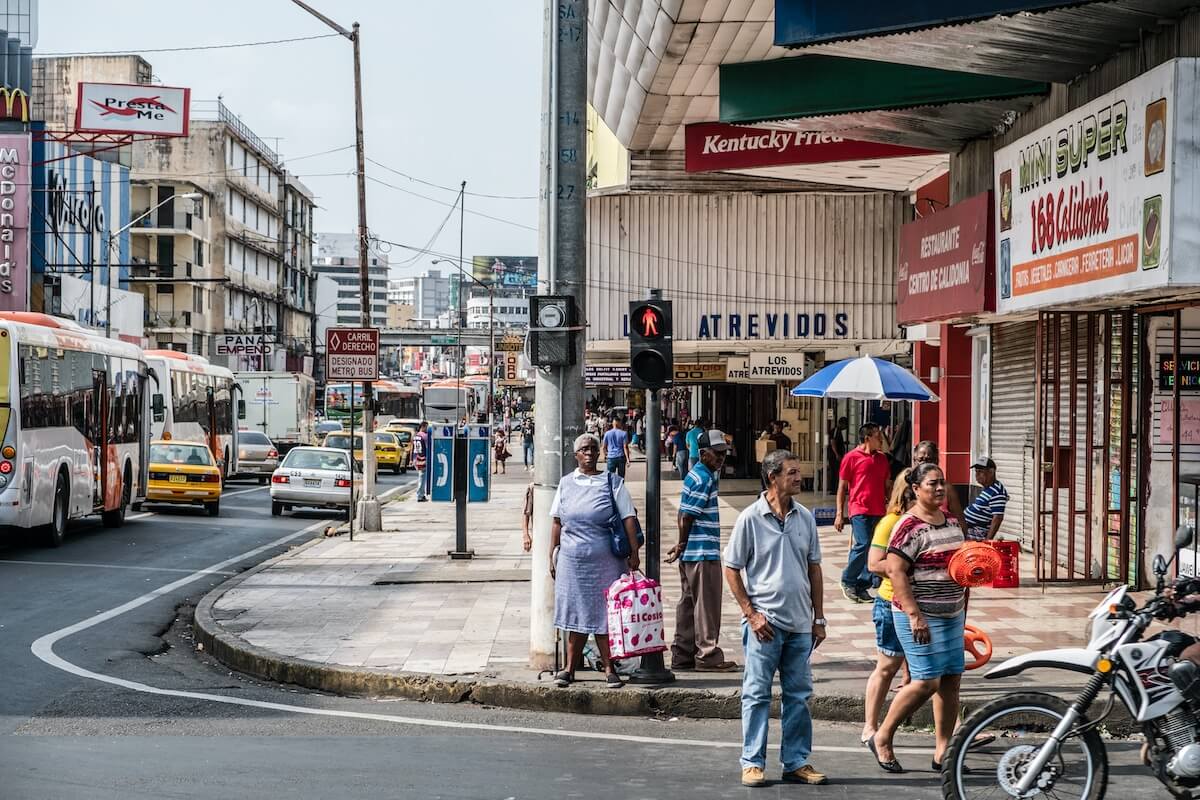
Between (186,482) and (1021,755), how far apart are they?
2548cm

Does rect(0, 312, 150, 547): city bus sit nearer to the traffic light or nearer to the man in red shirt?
the man in red shirt

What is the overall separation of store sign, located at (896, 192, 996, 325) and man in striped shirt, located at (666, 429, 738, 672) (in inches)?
238

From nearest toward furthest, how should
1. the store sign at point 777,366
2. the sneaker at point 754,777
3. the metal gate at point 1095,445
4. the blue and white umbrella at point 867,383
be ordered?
the sneaker at point 754,777, the metal gate at point 1095,445, the blue and white umbrella at point 867,383, the store sign at point 777,366

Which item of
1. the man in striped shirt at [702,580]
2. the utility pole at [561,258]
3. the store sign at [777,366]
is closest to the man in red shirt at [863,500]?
the man in striped shirt at [702,580]

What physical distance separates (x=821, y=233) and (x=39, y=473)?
1387cm

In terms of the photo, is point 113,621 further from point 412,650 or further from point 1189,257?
point 1189,257

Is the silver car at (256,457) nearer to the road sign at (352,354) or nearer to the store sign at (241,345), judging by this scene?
the road sign at (352,354)

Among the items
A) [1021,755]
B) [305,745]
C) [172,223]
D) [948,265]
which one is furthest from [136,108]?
[1021,755]

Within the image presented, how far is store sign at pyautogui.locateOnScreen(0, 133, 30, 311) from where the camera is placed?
165 ft

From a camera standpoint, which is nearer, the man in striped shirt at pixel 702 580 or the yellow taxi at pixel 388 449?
the man in striped shirt at pixel 702 580

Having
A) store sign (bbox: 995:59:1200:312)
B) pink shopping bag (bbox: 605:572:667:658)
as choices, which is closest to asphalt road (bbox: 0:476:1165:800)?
pink shopping bag (bbox: 605:572:667:658)

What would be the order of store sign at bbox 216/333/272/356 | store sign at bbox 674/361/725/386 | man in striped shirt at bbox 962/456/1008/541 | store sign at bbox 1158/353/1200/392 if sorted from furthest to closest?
1. store sign at bbox 216/333/272/356
2. store sign at bbox 674/361/725/386
3. store sign at bbox 1158/353/1200/392
4. man in striped shirt at bbox 962/456/1008/541

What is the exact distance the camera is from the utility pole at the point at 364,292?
84.9 feet

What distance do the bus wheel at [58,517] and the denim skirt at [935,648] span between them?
16.8 meters
